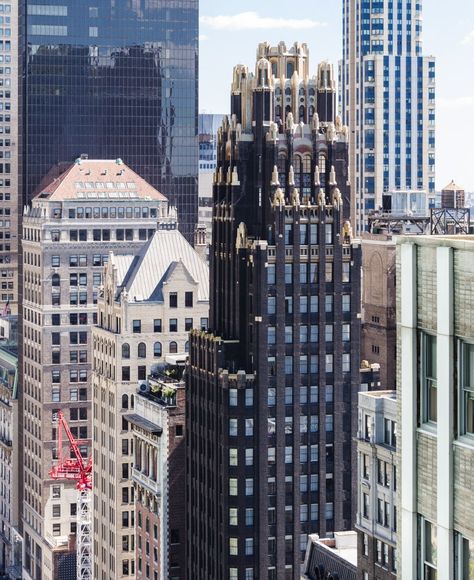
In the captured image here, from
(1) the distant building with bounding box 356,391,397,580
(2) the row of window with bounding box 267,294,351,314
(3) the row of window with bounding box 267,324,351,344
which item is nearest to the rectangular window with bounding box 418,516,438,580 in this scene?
(1) the distant building with bounding box 356,391,397,580

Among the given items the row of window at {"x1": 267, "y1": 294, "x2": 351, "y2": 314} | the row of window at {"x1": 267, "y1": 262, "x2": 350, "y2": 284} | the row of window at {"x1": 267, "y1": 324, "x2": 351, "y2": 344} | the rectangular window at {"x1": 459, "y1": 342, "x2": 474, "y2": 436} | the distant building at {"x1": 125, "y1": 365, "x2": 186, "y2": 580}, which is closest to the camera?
the rectangular window at {"x1": 459, "y1": 342, "x2": 474, "y2": 436}

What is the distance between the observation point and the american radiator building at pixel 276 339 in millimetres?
166500

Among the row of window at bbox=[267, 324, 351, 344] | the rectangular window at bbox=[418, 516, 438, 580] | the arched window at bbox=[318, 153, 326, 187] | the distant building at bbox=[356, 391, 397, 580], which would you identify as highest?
the arched window at bbox=[318, 153, 326, 187]

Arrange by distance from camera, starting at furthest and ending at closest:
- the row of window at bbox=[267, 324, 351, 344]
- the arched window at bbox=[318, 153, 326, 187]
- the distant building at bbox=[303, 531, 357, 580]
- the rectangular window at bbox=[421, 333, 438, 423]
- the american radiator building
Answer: the arched window at bbox=[318, 153, 326, 187] < the row of window at bbox=[267, 324, 351, 344] < the american radiator building < the distant building at bbox=[303, 531, 357, 580] < the rectangular window at bbox=[421, 333, 438, 423]

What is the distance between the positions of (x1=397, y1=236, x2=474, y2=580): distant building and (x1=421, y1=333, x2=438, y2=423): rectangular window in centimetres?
3

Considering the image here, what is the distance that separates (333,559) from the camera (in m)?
139

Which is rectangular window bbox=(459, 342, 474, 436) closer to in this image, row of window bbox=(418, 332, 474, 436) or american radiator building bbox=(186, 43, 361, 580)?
row of window bbox=(418, 332, 474, 436)

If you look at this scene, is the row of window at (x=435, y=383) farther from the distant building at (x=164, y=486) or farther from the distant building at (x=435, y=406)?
the distant building at (x=164, y=486)

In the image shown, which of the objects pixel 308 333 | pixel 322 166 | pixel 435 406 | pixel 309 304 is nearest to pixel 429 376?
pixel 435 406

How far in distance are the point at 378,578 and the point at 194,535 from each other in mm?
61195

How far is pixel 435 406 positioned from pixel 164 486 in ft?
486

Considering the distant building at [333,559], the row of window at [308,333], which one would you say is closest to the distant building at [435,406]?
the distant building at [333,559]

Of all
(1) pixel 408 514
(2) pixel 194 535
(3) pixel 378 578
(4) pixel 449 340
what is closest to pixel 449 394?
(4) pixel 449 340

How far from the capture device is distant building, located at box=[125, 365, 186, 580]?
187 meters
